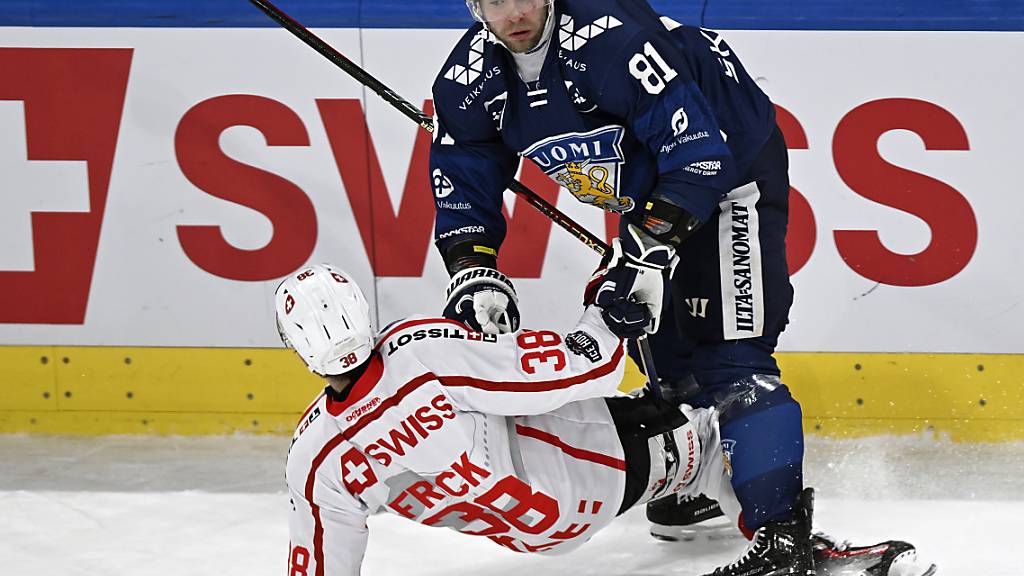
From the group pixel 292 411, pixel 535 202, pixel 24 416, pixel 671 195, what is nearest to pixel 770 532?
pixel 671 195

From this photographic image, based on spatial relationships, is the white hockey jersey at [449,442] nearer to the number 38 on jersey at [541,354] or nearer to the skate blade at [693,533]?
the number 38 on jersey at [541,354]

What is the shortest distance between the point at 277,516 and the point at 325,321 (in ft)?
3.68

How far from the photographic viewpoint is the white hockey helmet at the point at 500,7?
2.11 m

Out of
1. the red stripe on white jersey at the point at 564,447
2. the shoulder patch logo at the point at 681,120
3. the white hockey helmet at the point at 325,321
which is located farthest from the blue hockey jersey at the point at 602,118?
the white hockey helmet at the point at 325,321

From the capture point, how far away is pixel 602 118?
2283 millimetres

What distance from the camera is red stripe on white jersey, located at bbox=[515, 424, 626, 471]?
2227 mm

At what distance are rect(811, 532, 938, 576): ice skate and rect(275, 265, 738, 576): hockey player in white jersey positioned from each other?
0.46m

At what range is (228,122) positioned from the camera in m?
3.28

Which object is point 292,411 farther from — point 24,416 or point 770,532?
point 770,532

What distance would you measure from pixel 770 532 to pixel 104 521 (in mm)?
1573

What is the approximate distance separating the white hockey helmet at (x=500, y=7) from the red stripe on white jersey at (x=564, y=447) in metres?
0.73

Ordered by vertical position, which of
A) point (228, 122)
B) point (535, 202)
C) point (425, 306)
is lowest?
point (425, 306)

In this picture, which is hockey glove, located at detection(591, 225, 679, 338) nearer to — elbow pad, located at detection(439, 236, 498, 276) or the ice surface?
elbow pad, located at detection(439, 236, 498, 276)

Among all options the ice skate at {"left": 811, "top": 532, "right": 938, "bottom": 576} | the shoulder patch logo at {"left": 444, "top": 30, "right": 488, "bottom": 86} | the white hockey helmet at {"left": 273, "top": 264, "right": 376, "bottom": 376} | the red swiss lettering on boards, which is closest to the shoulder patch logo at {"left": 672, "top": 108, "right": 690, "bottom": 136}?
the shoulder patch logo at {"left": 444, "top": 30, "right": 488, "bottom": 86}
